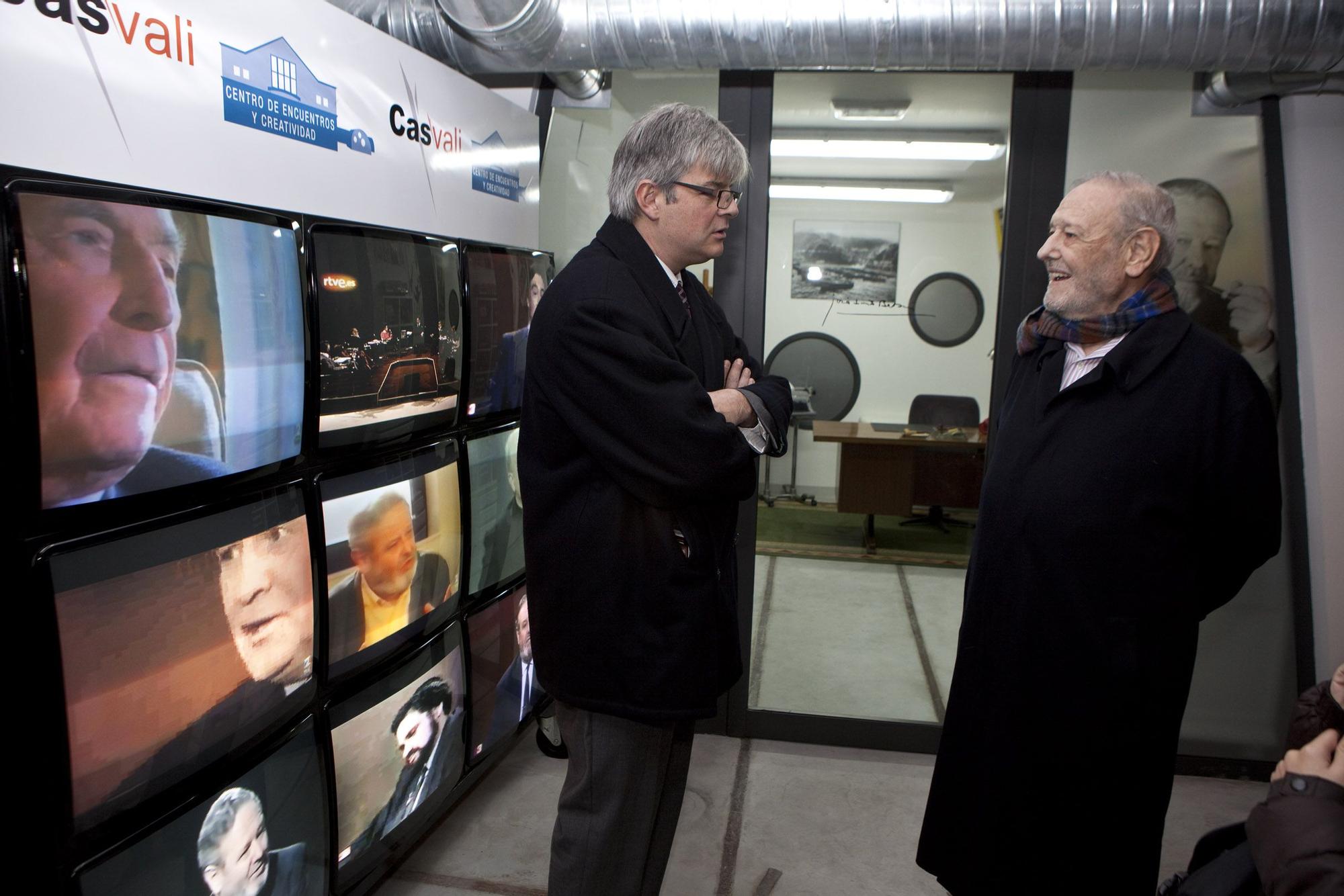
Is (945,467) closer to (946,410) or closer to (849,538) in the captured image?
(946,410)

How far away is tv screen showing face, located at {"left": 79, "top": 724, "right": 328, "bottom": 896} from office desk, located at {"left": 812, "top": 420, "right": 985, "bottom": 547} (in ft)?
6.97

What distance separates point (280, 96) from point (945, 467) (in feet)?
8.00

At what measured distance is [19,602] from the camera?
1.10m

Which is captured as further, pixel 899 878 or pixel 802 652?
pixel 802 652

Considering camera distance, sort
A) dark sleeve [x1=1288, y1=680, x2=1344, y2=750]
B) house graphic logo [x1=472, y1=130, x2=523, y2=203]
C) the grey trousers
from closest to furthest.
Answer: dark sleeve [x1=1288, y1=680, x2=1344, y2=750], the grey trousers, house graphic logo [x1=472, y1=130, x2=523, y2=203]

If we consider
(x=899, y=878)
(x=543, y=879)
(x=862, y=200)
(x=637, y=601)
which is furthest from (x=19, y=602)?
(x=862, y=200)

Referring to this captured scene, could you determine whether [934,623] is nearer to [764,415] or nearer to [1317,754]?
[764,415]

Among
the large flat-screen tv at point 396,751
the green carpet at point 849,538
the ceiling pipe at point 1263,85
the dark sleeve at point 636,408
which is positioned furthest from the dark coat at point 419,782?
the ceiling pipe at point 1263,85

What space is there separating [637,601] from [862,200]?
75.4 inches

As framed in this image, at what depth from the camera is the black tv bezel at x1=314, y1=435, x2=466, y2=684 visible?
1657 millimetres

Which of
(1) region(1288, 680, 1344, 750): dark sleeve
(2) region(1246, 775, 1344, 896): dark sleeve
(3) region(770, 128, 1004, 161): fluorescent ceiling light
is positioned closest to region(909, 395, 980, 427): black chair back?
(3) region(770, 128, 1004, 161): fluorescent ceiling light

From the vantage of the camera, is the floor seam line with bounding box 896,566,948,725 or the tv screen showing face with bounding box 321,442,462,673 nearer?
the tv screen showing face with bounding box 321,442,462,673

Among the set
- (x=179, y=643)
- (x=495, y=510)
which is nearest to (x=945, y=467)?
(x=495, y=510)

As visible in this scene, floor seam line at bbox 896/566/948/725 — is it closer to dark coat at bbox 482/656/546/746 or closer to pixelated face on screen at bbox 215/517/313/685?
dark coat at bbox 482/656/546/746
